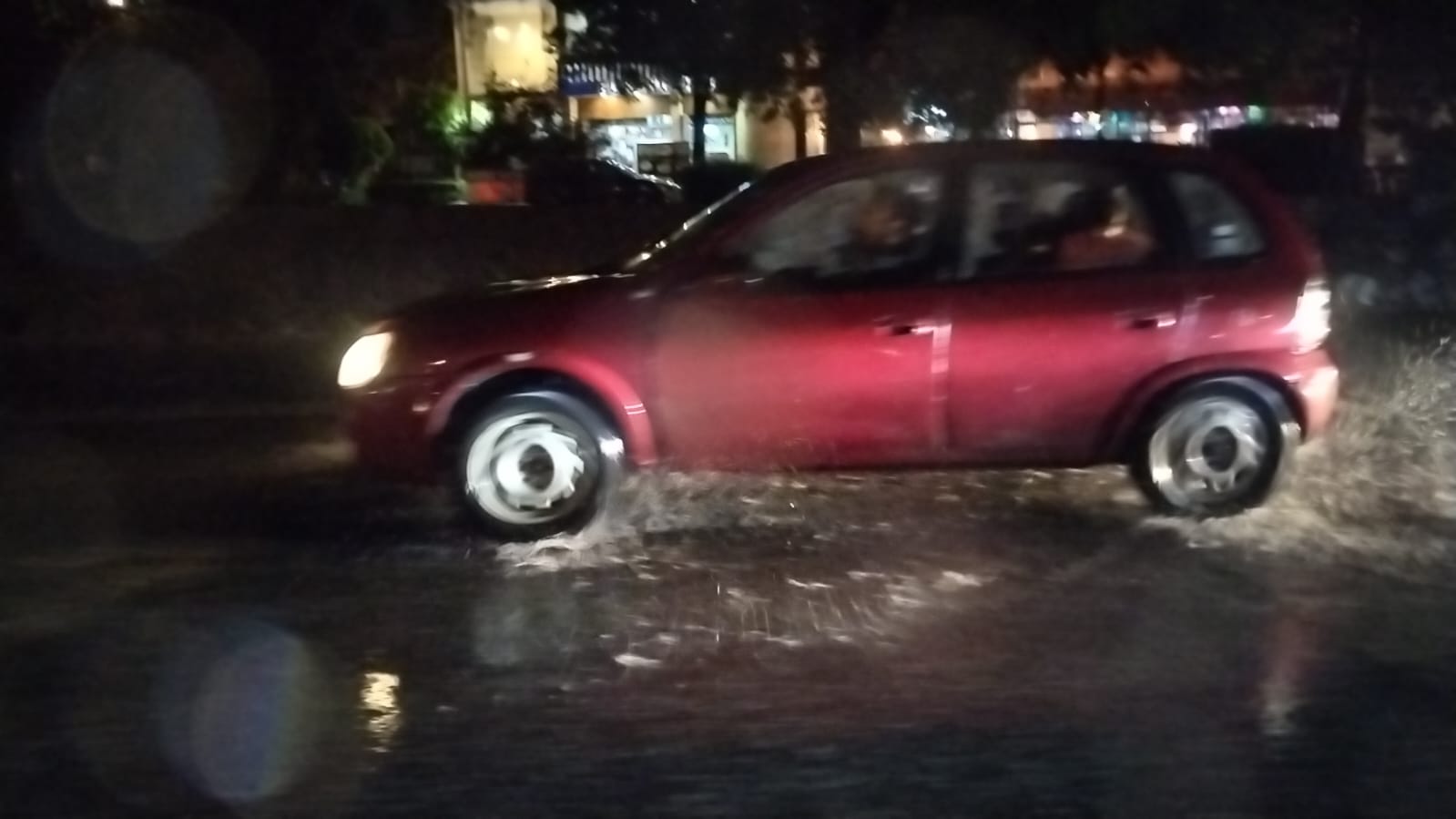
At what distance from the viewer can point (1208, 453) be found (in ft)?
28.6

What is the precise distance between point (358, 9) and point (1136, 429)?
1388cm

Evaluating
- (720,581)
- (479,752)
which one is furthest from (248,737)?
(720,581)

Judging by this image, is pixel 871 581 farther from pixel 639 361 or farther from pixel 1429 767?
pixel 1429 767

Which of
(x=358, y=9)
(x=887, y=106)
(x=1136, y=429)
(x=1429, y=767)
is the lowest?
(x=1429, y=767)

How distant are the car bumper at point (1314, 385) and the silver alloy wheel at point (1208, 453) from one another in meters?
0.21

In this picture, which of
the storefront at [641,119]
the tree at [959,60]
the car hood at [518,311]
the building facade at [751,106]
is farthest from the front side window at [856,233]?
the storefront at [641,119]

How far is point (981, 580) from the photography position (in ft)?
25.7

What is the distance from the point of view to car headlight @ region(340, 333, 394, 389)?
8.52 meters

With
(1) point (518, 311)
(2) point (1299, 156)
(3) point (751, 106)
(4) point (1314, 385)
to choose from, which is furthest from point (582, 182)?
(4) point (1314, 385)

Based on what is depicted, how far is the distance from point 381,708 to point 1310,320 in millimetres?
4704

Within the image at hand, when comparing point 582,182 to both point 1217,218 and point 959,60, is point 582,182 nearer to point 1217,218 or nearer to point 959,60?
point 959,60

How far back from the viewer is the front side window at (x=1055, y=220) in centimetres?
846

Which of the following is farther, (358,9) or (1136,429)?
(358,9)

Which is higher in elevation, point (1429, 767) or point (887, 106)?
point (887, 106)
